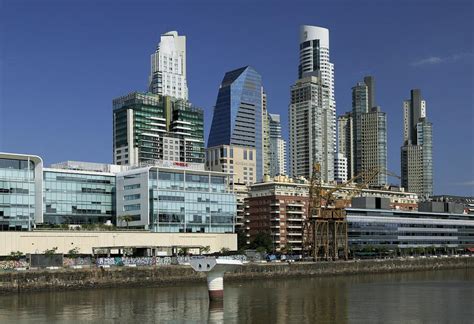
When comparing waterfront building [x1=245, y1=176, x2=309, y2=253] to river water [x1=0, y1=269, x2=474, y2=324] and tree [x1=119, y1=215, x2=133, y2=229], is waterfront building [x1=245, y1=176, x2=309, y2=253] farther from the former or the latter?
river water [x1=0, y1=269, x2=474, y2=324]

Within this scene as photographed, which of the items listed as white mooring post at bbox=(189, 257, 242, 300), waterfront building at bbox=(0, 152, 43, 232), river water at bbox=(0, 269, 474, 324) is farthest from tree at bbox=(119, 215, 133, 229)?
white mooring post at bbox=(189, 257, 242, 300)

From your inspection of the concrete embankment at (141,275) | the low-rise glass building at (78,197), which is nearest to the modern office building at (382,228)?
the concrete embankment at (141,275)

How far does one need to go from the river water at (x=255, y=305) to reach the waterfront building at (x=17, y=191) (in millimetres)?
28658

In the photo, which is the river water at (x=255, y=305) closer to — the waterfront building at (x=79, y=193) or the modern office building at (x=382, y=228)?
the waterfront building at (x=79, y=193)

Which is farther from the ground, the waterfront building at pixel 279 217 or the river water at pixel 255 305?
the waterfront building at pixel 279 217

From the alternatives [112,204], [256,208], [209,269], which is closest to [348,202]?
[256,208]

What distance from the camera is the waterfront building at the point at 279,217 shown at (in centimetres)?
18950

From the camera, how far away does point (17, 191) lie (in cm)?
11875

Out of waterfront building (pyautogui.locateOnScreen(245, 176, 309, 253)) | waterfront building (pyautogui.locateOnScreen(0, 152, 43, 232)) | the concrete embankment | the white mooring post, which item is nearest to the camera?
the white mooring post

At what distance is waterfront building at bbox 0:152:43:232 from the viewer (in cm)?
11632

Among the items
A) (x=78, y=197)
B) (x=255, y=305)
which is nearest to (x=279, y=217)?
(x=78, y=197)

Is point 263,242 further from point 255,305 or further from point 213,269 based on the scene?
point 255,305

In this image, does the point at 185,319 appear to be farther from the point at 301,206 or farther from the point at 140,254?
the point at 301,206

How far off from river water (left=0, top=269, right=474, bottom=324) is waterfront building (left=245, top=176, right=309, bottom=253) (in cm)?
8609
